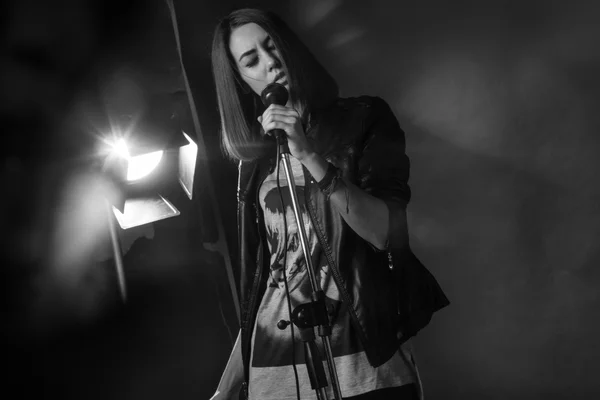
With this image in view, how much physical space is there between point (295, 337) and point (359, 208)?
332 millimetres

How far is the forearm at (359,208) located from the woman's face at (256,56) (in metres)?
0.44

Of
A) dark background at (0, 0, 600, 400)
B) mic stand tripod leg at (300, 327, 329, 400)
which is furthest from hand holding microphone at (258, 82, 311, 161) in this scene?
dark background at (0, 0, 600, 400)

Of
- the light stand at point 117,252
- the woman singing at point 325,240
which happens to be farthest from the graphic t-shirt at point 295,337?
the light stand at point 117,252

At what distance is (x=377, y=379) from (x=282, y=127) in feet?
1.81

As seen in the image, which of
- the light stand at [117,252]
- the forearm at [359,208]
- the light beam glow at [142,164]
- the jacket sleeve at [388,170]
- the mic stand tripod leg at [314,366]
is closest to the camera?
the mic stand tripod leg at [314,366]

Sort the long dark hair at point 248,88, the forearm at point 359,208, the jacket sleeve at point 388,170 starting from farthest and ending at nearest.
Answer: the long dark hair at point 248,88 < the jacket sleeve at point 388,170 < the forearm at point 359,208

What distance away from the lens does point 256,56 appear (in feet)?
4.82

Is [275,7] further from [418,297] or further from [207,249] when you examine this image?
[418,297]

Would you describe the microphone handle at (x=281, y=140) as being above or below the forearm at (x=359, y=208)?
above

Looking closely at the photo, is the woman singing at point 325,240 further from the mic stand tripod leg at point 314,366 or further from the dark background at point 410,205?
the dark background at point 410,205

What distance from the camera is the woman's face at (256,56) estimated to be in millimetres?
1428

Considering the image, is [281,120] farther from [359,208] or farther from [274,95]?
[359,208]

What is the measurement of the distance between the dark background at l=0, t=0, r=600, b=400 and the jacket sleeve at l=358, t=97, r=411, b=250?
0.81 metres

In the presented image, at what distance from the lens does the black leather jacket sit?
1.12 metres
